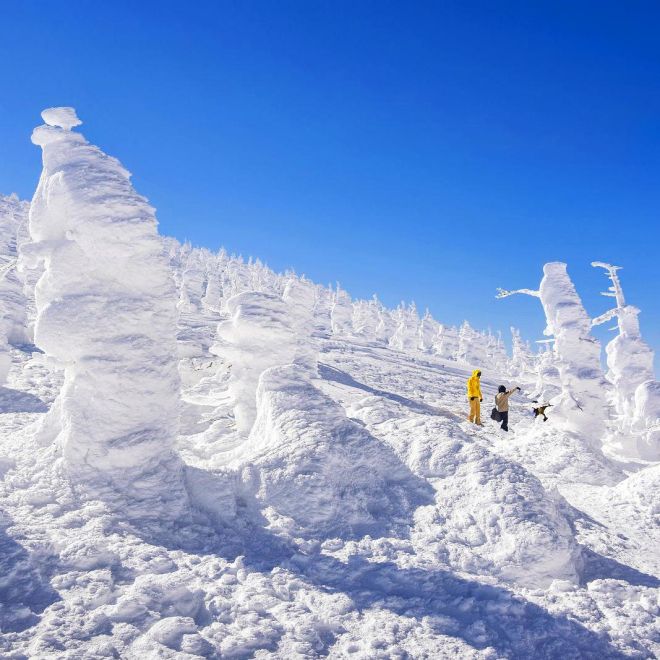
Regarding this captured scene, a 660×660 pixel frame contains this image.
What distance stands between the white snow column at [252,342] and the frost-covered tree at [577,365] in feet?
37.7

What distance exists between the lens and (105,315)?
11336 millimetres

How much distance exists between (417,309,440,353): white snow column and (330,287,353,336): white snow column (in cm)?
1304

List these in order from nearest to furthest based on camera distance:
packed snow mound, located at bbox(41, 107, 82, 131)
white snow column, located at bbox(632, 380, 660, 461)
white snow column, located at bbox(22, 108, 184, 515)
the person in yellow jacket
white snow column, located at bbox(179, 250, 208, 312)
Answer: white snow column, located at bbox(22, 108, 184, 515)
packed snow mound, located at bbox(41, 107, 82, 131)
the person in yellow jacket
white snow column, located at bbox(632, 380, 660, 461)
white snow column, located at bbox(179, 250, 208, 312)

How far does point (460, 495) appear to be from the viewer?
10.2m

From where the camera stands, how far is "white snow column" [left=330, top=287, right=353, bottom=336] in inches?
4040

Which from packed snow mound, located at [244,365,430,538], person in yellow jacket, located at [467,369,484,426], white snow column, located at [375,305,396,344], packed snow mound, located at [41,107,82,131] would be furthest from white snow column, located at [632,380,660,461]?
white snow column, located at [375,305,396,344]

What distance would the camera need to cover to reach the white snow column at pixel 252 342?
19.2 metres

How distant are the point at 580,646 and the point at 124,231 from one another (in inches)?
422

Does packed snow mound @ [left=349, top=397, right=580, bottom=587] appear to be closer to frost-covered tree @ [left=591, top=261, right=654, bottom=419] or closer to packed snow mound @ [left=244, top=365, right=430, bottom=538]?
packed snow mound @ [left=244, top=365, right=430, bottom=538]

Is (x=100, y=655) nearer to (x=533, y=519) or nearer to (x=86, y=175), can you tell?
(x=533, y=519)

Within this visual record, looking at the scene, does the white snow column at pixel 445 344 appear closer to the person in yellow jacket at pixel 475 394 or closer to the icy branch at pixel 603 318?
the icy branch at pixel 603 318

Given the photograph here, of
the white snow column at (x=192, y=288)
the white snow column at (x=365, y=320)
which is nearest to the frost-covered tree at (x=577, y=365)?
the white snow column at (x=192, y=288)

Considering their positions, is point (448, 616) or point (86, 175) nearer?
point (448, 616)

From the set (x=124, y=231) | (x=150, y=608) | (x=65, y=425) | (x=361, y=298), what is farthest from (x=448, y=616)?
(x=361, y=298)
